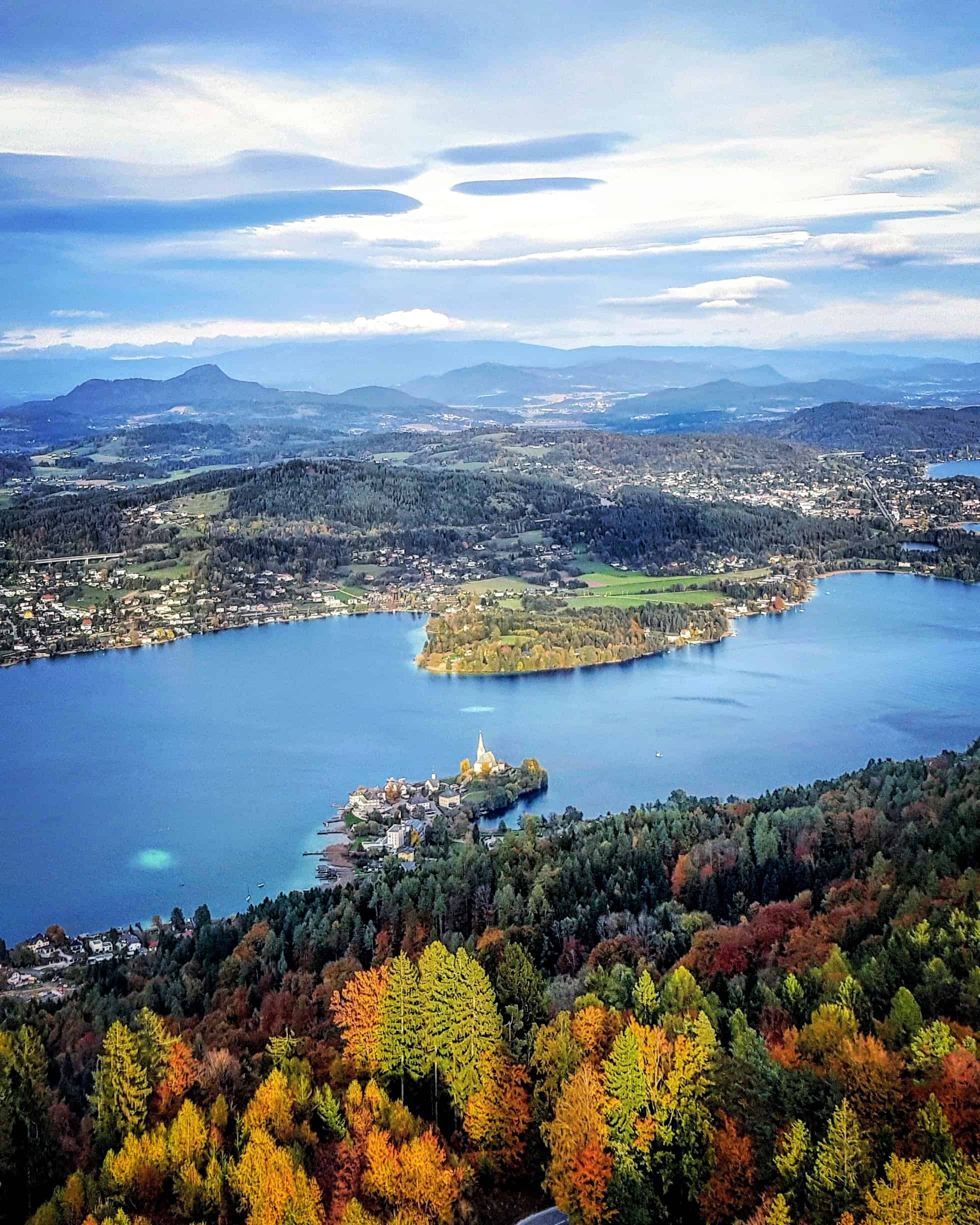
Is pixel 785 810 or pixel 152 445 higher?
pixel 152 445

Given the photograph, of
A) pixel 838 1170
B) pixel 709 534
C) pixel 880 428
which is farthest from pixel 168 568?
pixel 880 428

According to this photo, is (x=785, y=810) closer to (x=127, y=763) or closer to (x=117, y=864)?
(x=117, y=864)

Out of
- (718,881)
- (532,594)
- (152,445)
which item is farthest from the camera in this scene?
(152,445)

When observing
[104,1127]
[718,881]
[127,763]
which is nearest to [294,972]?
[104,1127]

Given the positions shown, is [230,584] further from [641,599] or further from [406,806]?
[406,806]

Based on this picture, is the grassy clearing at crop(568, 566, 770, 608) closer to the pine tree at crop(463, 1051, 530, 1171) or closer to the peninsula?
the peninsula
